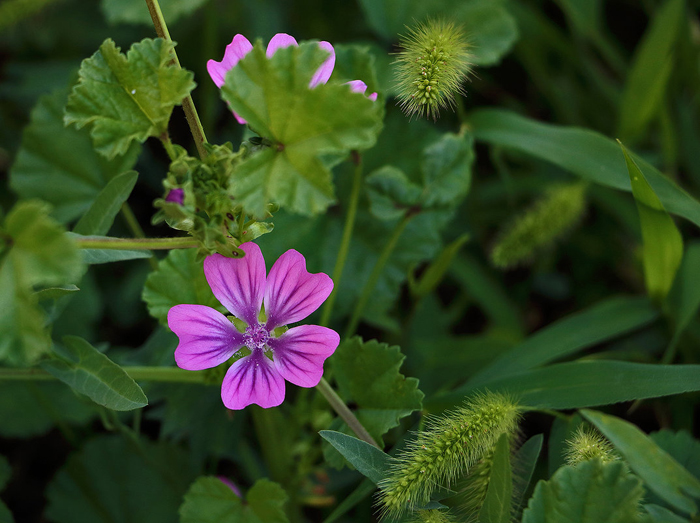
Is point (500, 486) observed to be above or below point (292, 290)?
below

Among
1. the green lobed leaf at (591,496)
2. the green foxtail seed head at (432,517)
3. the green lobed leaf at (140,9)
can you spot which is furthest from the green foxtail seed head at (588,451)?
the green lobed leaf at (140,9)

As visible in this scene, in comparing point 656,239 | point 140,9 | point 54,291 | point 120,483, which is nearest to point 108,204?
point 54,291

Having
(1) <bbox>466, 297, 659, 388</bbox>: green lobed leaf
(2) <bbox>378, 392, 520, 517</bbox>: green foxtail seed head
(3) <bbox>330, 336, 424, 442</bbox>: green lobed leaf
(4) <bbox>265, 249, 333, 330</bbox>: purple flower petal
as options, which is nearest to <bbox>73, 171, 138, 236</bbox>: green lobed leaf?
(4) <bbox>265, 249, 333, 330</bbox>: purple flower petal

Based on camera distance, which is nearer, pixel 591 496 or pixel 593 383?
pixel 591 496

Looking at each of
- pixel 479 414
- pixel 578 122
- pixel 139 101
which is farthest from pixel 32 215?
pixel 578 122

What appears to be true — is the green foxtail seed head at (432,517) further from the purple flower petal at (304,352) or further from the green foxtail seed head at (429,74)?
the green foxtail seed head at (429,74)

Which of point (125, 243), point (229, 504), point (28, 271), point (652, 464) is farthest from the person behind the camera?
point (229, 504)

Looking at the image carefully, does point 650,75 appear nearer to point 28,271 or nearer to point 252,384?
point 252,384
